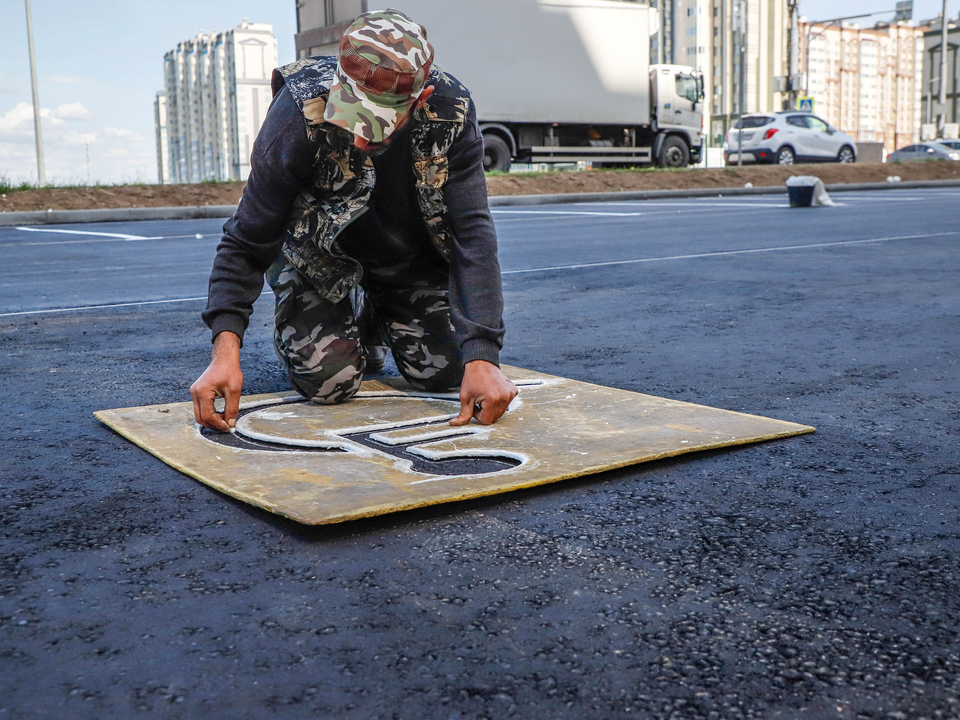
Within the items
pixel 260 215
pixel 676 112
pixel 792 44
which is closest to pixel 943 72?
pixel 792 44

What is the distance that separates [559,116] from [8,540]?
21.2 m

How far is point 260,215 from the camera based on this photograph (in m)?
2.73

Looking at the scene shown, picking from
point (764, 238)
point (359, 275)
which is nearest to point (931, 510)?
point (359, 275)

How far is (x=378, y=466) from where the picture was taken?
236cm

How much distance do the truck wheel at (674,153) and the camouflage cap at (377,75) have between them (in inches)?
891

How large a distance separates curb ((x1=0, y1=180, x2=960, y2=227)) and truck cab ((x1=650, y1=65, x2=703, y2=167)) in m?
5.14

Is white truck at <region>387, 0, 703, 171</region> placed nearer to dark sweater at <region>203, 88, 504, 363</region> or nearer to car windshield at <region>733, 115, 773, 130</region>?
car windshield at <region>733, 115, 773, 130</region>

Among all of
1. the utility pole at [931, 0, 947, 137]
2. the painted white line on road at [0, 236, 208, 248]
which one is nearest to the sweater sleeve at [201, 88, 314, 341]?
the painted white line on road at [0, 236, 208, 248]

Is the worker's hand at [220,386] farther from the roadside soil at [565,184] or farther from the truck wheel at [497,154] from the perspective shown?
the truck wheel at [497,154]

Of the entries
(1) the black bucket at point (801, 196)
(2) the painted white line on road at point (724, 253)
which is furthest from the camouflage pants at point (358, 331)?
(1) the black bucket at point (801, 196)

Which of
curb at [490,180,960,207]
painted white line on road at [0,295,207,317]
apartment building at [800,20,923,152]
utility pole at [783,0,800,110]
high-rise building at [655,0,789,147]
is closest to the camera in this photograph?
painted white line on road at [0,295,207,317]

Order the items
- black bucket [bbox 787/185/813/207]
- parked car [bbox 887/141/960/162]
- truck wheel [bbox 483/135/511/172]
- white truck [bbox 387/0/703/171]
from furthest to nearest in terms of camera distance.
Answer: parked car [bbox 887/141/960/162] < truck wheel [bbox 483/135/511/172] < white truck [bbox 387/0/703/171] < black bucket [bbox 787/185/813/207]

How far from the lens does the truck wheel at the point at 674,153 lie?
24438 mm

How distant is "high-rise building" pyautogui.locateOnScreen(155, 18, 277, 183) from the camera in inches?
5212
